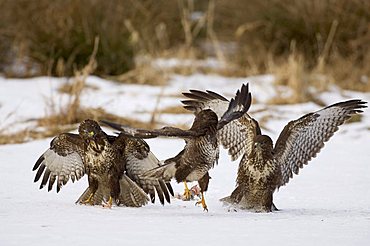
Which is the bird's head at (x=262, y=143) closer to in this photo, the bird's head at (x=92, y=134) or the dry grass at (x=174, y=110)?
the bird's head at (x=92, y=134)

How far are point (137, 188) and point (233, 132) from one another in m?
1.06

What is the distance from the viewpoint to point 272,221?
516 cm

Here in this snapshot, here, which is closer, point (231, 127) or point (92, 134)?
point (92, 134)

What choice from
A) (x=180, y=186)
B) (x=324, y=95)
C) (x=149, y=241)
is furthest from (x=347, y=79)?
(x=149, y=241)

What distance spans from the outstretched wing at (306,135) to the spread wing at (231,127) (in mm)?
249

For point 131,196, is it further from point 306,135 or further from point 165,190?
point 306,135

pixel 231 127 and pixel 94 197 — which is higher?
pixel 231 127

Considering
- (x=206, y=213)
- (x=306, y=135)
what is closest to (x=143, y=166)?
(x=206, y=213)

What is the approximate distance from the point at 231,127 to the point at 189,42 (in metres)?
7.48

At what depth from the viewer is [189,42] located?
1406 centimetres

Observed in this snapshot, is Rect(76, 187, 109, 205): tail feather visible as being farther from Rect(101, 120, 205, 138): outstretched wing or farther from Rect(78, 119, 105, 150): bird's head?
Rect(101, 120, 205, 138): outstretched wing

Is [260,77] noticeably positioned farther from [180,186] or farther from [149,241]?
[149,241]

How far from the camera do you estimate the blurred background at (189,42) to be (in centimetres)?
1270

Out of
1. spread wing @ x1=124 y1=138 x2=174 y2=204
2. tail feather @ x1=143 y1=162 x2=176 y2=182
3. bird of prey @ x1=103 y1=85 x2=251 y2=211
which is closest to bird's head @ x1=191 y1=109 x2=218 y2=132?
bird of prey @ x1=103 y1=85 x2=251 y2=211
